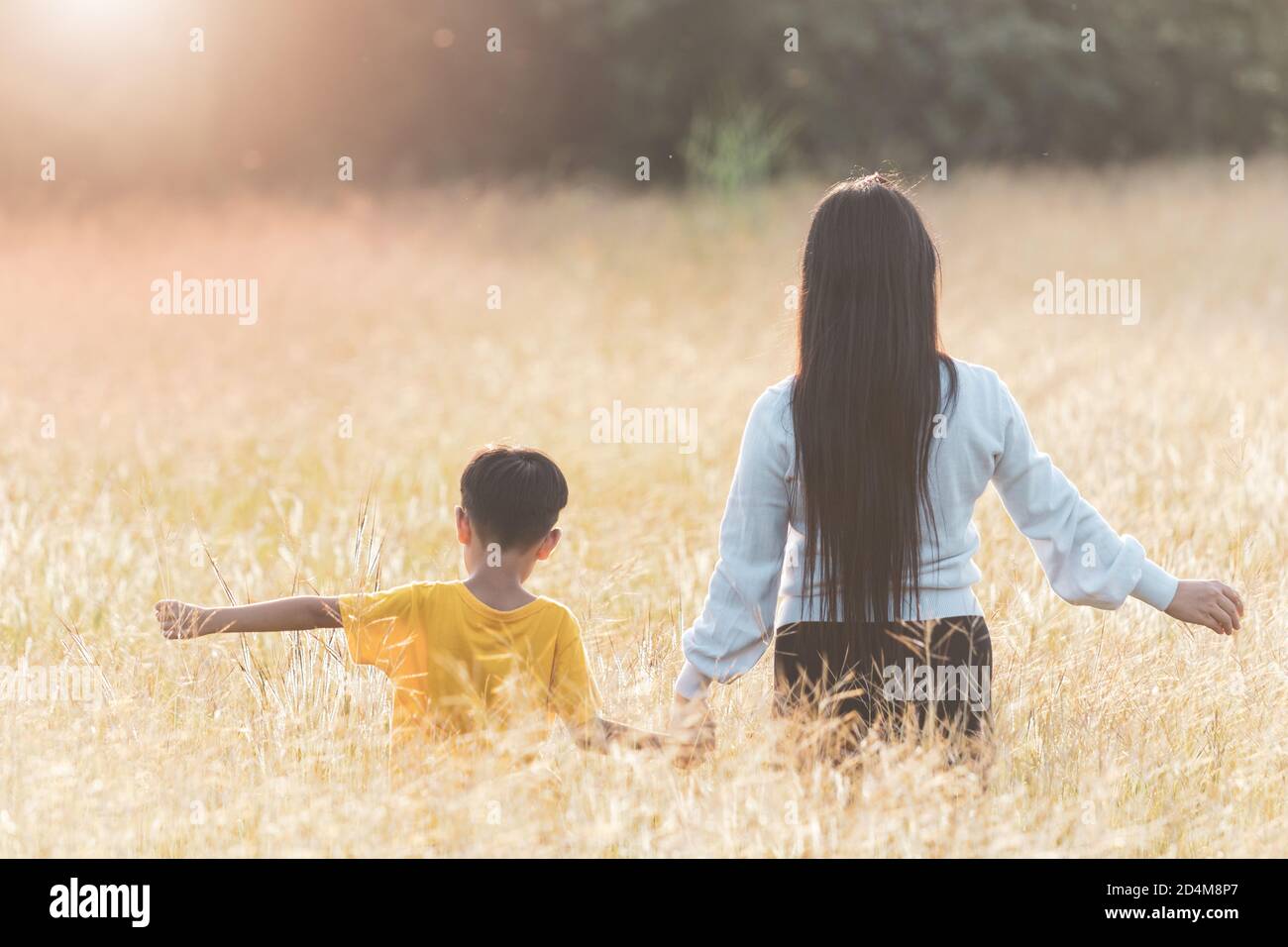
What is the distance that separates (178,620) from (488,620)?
0.57 m

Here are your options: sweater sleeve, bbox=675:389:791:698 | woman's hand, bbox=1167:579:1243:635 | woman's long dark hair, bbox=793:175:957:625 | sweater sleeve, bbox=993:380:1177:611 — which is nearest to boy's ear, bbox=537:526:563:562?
sweater sleeve, bbox=675:389:791:698

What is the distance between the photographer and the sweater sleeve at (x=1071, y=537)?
274 centimetres

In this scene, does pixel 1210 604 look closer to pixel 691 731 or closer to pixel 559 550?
pixel 691 731

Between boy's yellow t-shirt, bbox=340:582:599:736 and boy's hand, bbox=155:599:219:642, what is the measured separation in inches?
10.3

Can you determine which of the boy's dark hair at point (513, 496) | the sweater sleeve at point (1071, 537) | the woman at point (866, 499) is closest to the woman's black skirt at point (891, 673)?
the woman at point (866, 499)

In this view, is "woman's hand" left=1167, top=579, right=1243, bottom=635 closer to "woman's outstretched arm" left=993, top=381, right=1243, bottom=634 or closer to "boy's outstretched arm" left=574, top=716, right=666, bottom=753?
"woman's outstretched arm" left=993, top=381, right=1243, bottom=634

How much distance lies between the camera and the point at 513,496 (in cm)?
263

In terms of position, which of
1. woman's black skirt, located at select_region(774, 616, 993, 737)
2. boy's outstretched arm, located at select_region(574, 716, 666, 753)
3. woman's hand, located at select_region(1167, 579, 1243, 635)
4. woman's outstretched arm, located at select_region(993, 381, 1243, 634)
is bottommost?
boy's outstretched arm, located at select_region(574, 716, 666, 753)

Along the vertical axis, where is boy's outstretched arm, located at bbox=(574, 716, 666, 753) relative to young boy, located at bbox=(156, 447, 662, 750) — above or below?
below

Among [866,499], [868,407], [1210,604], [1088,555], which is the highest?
[868,407]

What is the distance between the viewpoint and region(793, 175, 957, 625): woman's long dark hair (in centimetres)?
264

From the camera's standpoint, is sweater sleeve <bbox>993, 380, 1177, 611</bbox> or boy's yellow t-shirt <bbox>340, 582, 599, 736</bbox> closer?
boy's yellow t-shirt <bbox>340, 582, 599, 736</bbox>

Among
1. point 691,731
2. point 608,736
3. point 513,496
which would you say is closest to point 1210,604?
point 691,731

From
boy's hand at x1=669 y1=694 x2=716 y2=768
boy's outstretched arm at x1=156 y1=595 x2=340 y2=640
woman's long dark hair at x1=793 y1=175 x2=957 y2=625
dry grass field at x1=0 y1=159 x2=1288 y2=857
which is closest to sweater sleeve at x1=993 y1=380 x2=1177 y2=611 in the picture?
woman's long dark hair at x1=793 y1=175 x2=957 y2=625
